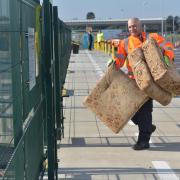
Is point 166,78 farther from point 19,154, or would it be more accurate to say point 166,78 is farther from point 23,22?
point 19,154

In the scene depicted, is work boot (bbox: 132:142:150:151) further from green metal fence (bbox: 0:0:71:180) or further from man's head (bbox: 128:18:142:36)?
green metal fence (bbox: 0:0:71:180)

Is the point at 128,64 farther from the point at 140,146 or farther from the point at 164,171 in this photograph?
the point at 164,171

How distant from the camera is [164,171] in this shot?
21.8 feet

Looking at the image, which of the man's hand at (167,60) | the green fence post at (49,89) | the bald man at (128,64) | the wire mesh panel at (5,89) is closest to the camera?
the wire mesh panel at (5,89)

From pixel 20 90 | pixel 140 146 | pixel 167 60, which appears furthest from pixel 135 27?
pixel 20 90

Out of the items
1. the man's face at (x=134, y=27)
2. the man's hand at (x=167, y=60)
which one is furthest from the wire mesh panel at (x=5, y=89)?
the man's face at (x=134, y=27)

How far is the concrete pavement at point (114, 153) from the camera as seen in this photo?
6.54m

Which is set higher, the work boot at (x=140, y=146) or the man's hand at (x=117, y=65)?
the man's hand at (x=117, y=65)

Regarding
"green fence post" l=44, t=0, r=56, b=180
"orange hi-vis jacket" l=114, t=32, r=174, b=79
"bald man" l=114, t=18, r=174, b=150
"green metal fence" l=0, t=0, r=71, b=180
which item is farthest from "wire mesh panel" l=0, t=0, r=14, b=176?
"bald man" l=114, t=18, r=174, b=150

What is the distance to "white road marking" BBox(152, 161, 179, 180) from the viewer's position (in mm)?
6391

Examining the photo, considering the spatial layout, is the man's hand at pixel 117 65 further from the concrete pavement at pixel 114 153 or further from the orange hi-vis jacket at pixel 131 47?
the concrete pavement at pixel 114 153

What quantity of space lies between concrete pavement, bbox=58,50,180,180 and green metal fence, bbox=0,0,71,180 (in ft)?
2.84

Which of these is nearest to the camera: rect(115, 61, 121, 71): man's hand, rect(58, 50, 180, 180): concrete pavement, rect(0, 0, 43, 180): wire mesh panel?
rect(0, 0, 43, 180): wire mesh panel

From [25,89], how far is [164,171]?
9.08 feet
